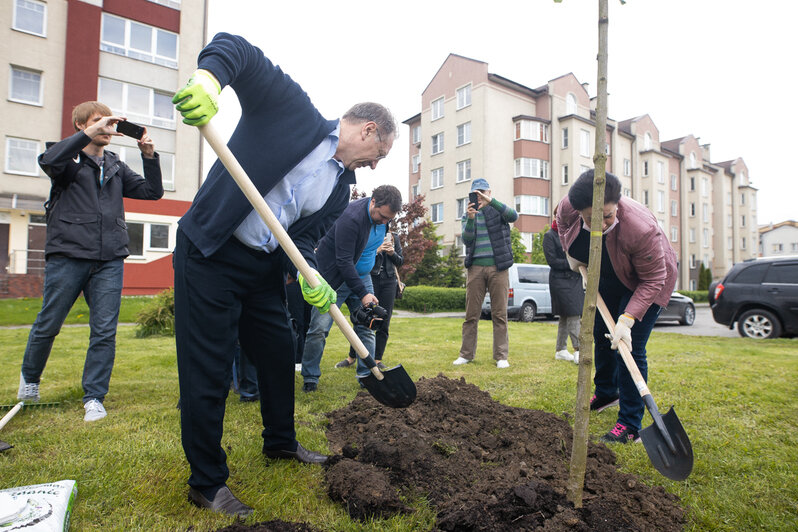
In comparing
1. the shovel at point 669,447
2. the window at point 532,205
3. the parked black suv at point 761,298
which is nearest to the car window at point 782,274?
the parked black suv at point 761,298

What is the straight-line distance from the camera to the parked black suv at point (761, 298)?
9156mm

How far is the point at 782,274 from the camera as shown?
9289 millimetres

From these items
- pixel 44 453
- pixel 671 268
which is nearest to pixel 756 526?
pixel 671 268

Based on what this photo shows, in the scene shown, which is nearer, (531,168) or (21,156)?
(21,156)

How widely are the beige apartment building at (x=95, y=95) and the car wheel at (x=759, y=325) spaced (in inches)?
735

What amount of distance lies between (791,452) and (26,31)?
2371 centimetres

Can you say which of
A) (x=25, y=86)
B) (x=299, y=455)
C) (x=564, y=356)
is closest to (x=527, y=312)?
(x=564, y=356)

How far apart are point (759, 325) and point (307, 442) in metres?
10.4

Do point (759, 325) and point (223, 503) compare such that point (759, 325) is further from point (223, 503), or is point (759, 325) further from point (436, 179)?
point (436, 179)

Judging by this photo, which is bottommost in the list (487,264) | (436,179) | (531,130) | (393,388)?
(393,388)

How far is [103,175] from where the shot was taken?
3.30 m

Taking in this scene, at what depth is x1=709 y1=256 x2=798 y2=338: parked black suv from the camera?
9156mm

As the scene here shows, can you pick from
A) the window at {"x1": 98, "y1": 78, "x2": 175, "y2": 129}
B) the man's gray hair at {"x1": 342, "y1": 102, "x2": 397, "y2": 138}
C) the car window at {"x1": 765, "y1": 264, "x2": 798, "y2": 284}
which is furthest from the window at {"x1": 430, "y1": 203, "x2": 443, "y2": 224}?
the man's gray hair at {"x1": 342, "y1": 102, "x2": 397, "y2": 138}

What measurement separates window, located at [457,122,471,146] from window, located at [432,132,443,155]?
1654 millimetres
